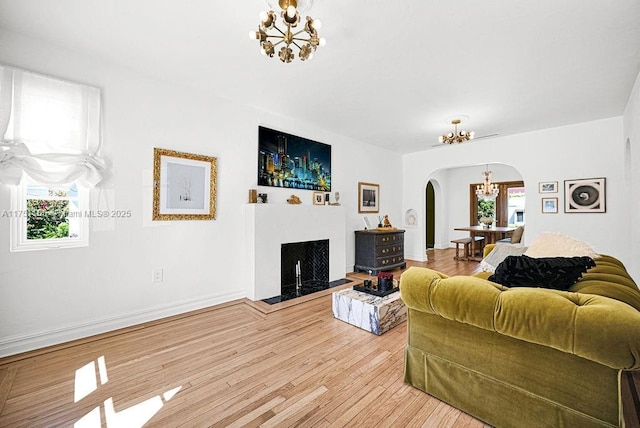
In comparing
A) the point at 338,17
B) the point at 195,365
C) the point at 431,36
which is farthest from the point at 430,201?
the point at 195,365

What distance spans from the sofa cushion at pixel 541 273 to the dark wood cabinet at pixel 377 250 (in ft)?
11.3

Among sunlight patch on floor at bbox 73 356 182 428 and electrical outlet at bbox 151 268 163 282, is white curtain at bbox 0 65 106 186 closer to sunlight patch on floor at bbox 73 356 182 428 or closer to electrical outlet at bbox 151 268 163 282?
electrical outlet at bbox 151 268 163 282

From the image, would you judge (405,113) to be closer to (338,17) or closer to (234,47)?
(338,17)

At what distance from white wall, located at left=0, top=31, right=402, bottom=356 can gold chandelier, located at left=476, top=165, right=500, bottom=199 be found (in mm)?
6462

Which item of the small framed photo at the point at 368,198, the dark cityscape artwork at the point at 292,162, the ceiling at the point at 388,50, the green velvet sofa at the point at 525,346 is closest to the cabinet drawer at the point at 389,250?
the small framed photo at the point at 368,198

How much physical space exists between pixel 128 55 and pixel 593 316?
3.79m

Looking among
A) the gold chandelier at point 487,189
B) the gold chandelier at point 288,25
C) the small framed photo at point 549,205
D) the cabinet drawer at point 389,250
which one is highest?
the gold chandelier at point 288,25

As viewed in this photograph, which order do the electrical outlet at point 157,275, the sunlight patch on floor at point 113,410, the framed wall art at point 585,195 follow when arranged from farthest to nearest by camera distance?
the framed wall art at point 585,195 → the electrical outlet at point 157,275 → the sunlight patch on floor at point 113,410

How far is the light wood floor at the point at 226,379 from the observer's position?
62.3 inches

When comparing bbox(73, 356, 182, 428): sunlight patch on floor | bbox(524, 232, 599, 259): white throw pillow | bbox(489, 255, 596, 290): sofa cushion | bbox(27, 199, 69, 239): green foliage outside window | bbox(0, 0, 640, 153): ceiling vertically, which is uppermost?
Answer: bbox(0, 0, 640, 153): ceiling

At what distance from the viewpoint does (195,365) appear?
83.3 inches

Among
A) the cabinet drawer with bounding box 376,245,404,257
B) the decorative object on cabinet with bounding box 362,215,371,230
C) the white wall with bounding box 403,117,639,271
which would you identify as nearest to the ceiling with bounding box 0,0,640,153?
the white wall with bounding box 403,117,639,271

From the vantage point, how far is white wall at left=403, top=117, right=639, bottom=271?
13.7ft

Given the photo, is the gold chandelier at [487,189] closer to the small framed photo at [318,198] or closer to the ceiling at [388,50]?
the ceiling at [388,50]
